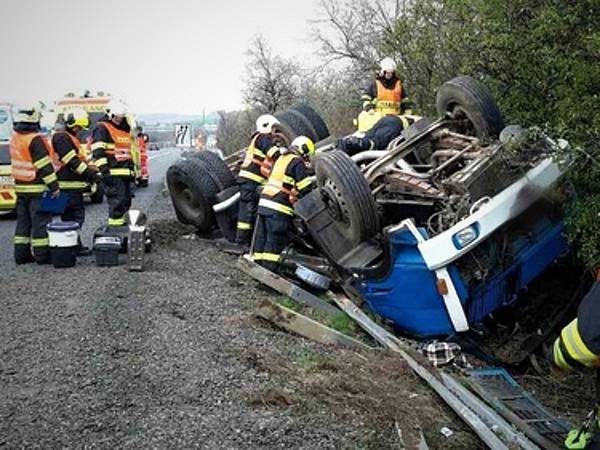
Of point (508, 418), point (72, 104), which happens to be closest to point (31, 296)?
point (508, 418)

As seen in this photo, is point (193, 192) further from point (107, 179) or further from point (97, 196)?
point (97, 196)

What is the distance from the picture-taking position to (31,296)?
626 cm

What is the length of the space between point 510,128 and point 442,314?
1.90m

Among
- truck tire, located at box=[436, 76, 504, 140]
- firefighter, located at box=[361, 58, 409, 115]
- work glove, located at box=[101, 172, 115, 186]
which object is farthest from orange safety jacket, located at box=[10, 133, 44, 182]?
truck tire, located at box=[436, 76, 504, 140]

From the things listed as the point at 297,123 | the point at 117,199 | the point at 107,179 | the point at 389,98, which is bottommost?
the point at 117,199

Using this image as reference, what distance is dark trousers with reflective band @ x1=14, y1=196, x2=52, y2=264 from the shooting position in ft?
25.7

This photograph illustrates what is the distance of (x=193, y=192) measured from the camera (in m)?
8.79

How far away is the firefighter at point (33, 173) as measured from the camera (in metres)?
7.76

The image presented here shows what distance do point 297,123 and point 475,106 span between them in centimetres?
340

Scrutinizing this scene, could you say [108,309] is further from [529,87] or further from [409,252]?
[529,87]

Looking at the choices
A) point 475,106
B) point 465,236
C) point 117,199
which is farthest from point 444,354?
point 117,199

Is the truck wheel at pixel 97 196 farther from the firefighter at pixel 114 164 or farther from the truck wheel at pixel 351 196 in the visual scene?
the truck wheel at pixel 351 196

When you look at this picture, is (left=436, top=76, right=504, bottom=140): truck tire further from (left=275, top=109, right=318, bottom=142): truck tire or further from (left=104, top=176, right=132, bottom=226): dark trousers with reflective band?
(left=104, top=176, right=132, bottom=226): dark trousers with reflective band

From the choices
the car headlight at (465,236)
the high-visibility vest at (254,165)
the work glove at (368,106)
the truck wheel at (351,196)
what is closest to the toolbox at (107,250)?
the high-visibility vest at (254,165)
